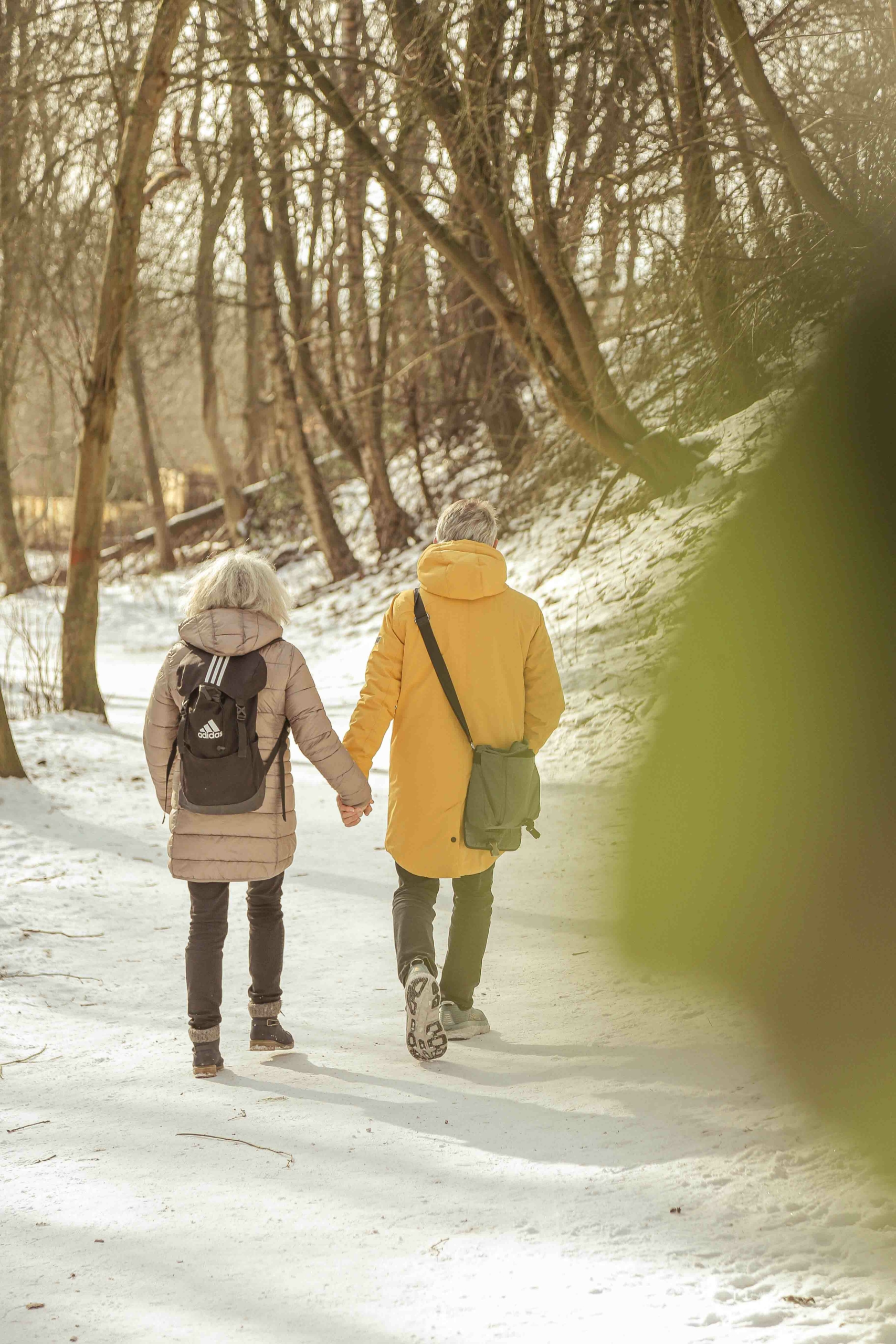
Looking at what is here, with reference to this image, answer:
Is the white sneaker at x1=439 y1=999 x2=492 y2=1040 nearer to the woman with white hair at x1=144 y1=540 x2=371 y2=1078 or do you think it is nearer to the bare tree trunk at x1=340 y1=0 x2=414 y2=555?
the woman with white hair at x1=144 y1=540 x2=371 y2=1078

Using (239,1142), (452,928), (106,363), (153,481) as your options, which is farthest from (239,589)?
(153,481)

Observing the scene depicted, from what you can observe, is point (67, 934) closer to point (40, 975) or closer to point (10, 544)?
point (40, 975)

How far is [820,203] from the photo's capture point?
5.51 m

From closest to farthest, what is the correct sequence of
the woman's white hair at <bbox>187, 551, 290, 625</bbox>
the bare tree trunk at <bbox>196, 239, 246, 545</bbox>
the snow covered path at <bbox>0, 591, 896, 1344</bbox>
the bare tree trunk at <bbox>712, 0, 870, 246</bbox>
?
the snow covered path at <bbox>0, 591, 896, 1344</bbox> → the woman's white hair at <bbox>187, 551, 290, 625</bbox> → the bare tree trunk at <bbox>712, 0, 870, 246</bbox> → the bare tree trunk at <bbox>196, 239, 246, 545</bbox>

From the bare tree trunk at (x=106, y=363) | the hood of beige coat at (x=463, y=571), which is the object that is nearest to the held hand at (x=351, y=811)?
the hood of beige coat at (x=463, y=571)

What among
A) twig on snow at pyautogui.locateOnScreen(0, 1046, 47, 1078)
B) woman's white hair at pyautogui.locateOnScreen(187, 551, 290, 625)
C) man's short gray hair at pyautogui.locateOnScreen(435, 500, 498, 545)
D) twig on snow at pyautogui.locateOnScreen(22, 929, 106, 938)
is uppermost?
man's short gray hair at pyautogui.locateOnScreen(435, 500, 498, 545)

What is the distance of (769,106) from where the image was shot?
6285 millimetres

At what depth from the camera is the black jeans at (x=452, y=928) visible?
395 cm

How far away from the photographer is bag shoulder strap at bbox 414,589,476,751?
391 centimetres

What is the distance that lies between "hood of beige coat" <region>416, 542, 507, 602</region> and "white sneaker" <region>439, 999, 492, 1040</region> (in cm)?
137

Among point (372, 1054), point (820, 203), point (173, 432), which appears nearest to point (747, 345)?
point (820, 203)

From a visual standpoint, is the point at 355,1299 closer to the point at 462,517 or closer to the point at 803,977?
the point at 803,977

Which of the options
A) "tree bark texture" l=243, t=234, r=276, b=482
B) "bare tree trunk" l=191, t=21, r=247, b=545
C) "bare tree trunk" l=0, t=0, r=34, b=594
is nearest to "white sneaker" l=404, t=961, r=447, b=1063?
"bare tree trunk" l=0, t=0, r=34, b=594

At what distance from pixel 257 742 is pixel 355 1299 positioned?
5.38 ft
